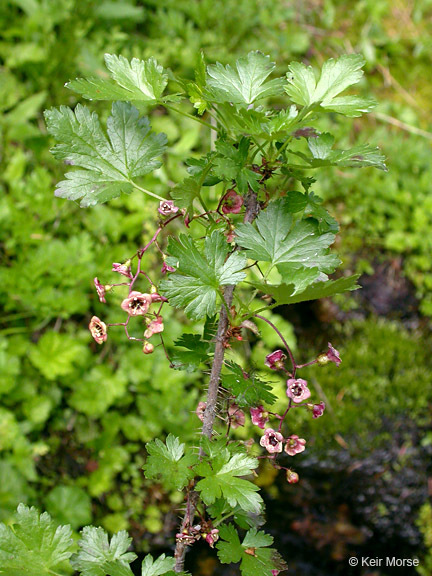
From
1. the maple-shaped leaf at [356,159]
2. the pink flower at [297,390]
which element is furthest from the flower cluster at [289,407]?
the maple-shaped leaf at [356,159]

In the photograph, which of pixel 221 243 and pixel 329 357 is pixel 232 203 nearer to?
pixel 221 243

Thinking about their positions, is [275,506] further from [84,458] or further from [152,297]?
[152,297]

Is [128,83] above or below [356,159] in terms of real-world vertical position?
above

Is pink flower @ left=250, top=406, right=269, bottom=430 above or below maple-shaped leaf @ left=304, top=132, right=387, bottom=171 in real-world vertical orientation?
below

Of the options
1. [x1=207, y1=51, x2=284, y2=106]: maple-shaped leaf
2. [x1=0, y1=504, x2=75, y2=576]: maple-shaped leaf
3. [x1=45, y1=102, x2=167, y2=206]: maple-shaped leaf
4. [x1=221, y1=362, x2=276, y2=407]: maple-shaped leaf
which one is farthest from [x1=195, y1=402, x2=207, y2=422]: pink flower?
[x1=207, y1=51, x2=284, y2=106]: maple-shaped leaf

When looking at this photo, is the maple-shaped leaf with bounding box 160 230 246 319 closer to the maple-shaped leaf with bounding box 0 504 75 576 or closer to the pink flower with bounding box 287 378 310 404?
the pink flower with bounding box 287 378 310 404

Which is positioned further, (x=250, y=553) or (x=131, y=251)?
(x=131, y=251)

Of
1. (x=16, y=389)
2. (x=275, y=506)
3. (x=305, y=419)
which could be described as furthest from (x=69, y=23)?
(x=275, y=506)

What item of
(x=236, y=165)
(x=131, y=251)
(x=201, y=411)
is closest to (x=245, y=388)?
(x=201, y=411)
